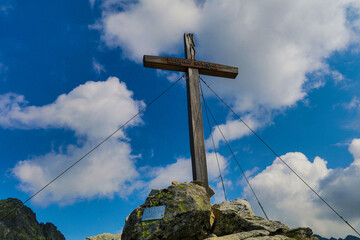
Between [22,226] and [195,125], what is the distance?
9480 cm

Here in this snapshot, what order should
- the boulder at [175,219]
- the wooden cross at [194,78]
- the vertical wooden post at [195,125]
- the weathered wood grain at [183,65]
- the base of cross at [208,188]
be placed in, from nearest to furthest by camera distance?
the boulder at [175,219], the base of cross at [208,188], the vertical wooden post at [195,125], the wooden cross at [194,78], the weathered wood grain at [183,65]

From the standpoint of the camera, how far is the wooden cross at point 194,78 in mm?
8531

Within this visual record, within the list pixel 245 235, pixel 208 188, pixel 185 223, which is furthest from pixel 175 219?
pixel 208 188

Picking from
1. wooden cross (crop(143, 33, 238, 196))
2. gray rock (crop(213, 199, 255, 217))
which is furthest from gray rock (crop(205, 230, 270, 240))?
gray rock (crop(213, 199, 255, 217))

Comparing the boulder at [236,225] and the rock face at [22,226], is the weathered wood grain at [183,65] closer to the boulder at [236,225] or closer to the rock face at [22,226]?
the boulder at [236,225]

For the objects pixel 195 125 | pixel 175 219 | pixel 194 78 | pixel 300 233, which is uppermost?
pixel 194 78

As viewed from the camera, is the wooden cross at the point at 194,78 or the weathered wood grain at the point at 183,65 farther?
the weathered wood grain at the point at 183,65

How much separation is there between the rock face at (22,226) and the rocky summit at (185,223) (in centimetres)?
8551

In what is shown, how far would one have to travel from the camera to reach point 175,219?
5.91 meters

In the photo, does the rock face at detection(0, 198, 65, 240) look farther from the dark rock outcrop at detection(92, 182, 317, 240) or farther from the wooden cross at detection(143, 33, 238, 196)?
the dark rock outcrop at detection(92, 182, 317, 240)

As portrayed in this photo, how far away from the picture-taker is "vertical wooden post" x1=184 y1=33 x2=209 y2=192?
841cm

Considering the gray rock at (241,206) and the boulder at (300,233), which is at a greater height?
the gray rock at (241,206)

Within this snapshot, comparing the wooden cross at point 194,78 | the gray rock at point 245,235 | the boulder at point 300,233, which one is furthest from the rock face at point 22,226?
the boulder at point 300,233

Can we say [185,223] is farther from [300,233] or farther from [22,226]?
[22,226]
